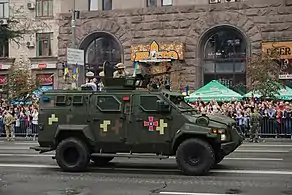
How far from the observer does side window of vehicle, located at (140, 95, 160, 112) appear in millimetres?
13095

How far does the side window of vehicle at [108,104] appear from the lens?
1341 cm

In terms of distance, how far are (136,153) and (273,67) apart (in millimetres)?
18822

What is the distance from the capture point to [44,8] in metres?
40.7

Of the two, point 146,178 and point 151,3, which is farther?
point 151,3

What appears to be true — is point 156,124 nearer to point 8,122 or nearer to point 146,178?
point 146,178

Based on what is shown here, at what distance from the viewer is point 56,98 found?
45.7ft

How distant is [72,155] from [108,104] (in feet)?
5.27

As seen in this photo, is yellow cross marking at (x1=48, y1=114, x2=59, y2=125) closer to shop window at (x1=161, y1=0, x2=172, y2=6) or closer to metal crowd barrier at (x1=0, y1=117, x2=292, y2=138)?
metal crowd barrier at (x1=0, y1=117, x2=292, y2=138)

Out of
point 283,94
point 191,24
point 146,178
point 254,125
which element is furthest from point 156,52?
point 146,178

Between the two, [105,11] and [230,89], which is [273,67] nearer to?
[230,89]

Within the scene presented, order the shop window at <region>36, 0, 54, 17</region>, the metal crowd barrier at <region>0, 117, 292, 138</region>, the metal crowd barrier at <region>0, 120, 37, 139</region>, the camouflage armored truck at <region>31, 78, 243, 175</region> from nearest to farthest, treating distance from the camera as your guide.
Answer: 1. the camouflage armored truck at <region>31, 78, 243, 175</region>
2. the metal crowd barrier at <region>0, 117, 292, 138</region>
3. the metal crowd barrier at <region>0, 120, 37, 139</region>
4. the shop window at <region>36, 0, 54, 17</region>

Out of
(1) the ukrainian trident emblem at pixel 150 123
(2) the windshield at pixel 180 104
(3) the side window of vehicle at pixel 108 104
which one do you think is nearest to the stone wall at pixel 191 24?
(2) the windshield at pixel 180 104

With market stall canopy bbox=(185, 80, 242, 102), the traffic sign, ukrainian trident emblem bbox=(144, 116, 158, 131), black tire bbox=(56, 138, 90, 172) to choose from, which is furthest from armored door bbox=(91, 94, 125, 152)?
market stall canopy bbox=(185, 80, 242, 102)

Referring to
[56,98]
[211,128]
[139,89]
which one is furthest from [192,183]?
[56,98]
